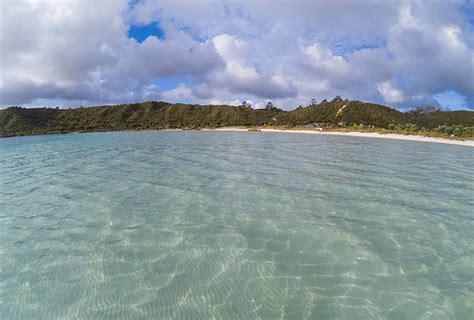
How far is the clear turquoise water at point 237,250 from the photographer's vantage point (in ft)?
15.8

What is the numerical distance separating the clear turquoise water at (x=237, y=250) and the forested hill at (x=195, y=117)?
7529 centimetres

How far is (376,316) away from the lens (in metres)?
4.52

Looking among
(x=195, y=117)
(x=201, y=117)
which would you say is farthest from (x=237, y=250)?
(x=195, y=117)

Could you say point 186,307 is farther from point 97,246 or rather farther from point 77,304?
point 97,246

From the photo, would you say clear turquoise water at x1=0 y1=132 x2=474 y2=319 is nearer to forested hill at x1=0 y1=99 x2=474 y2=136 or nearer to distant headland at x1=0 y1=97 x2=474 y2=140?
distant headland at x1=0 y1=97 x2=474 y2=140

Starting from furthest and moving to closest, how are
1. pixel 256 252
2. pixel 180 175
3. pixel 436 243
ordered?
1. pixel 180 175
2. pixel 436 243
3. pixel 256 252

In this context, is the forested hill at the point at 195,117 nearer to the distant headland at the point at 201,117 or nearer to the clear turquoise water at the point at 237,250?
the distant headland at the point at 201,117

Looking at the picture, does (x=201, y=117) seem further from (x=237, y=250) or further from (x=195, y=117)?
(x=237, y=250)

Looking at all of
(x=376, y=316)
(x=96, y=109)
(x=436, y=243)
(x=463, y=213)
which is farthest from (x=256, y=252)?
(x=96, y=109)

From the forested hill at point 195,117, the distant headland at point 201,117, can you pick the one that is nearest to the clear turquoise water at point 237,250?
the distant headland at point 201,117

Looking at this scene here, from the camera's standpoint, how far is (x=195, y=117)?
4690 inches

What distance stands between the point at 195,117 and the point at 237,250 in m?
116

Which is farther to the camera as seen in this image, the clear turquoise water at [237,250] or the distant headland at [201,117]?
the distant headland at [201,117]

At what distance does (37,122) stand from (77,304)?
417 feet
